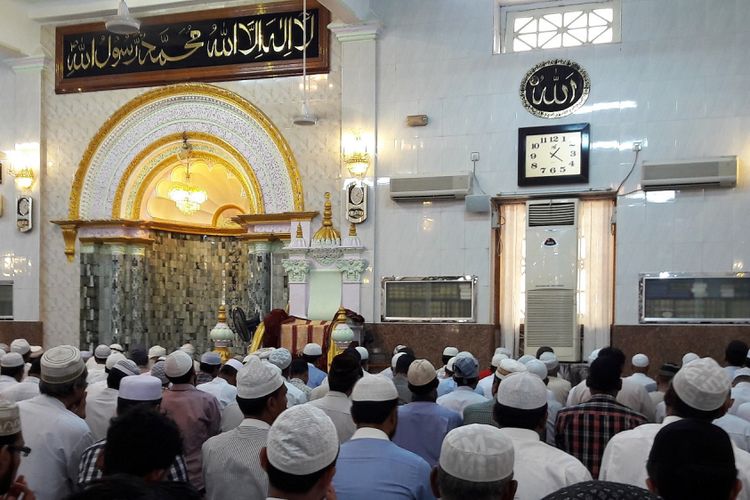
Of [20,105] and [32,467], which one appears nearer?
[32,467]

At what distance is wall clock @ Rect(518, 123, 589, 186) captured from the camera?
7.81m

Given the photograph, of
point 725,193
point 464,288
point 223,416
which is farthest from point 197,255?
point 223,416

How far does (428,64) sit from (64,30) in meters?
4.52

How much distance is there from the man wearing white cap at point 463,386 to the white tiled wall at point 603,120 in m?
4.04

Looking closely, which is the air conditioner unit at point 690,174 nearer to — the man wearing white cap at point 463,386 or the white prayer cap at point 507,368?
the white prayer cap at point 507,368

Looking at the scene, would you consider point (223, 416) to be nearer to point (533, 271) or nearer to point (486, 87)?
point (533, 271)

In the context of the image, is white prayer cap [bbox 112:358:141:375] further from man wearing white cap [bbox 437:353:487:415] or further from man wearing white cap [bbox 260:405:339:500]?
man wearing white cap [bbox 260:405:339:500]

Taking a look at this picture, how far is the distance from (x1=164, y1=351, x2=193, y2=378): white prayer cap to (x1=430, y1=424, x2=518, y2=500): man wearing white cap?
2111 mm

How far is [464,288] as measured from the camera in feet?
26.9

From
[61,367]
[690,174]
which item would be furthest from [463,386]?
[690,174]

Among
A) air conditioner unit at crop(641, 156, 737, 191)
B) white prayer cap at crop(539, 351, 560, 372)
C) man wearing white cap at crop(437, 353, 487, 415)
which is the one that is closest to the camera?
man wearing white cap at crop(437, 353, 487, 415)

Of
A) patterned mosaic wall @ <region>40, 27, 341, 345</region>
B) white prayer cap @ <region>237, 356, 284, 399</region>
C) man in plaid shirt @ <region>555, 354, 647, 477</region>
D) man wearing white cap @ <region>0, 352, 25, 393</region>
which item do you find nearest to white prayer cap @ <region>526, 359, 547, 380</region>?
man in plaid shirt @ <region>555, 354, 647, 477</region>

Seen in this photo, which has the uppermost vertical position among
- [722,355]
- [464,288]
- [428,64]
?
[428,64]

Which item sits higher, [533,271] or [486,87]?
[486,87]
